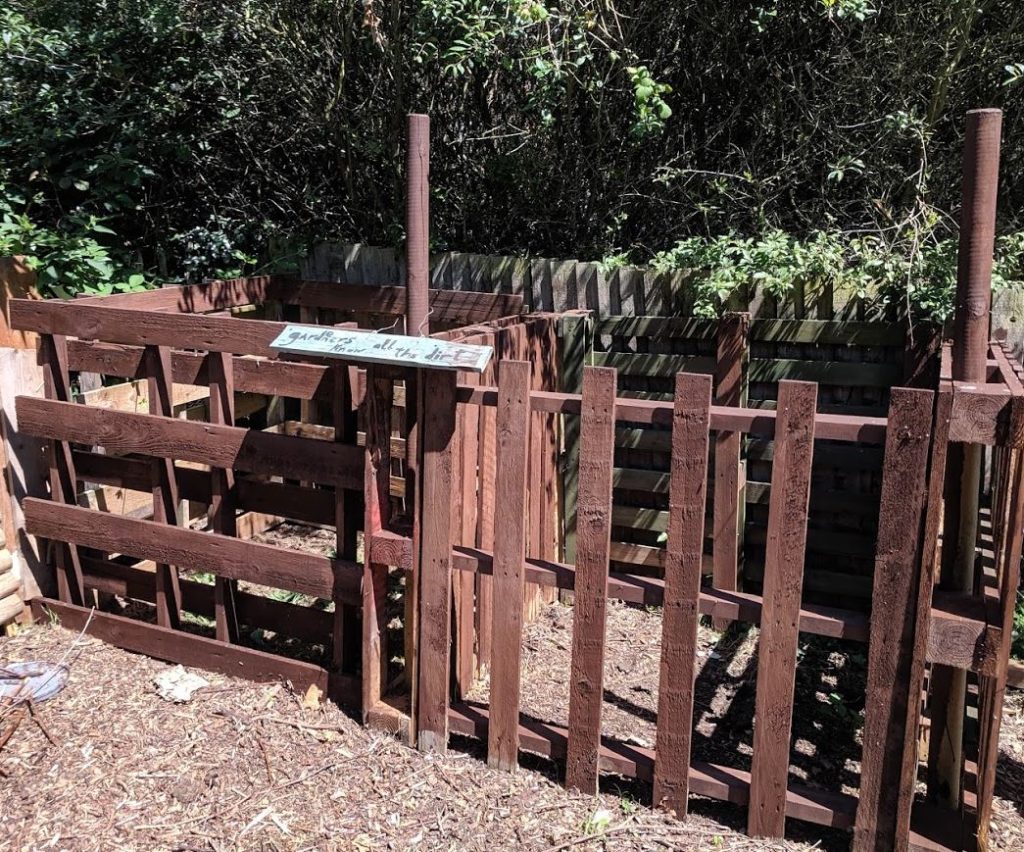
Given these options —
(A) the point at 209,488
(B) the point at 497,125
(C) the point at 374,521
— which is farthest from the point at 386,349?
(B) the point at 497,125

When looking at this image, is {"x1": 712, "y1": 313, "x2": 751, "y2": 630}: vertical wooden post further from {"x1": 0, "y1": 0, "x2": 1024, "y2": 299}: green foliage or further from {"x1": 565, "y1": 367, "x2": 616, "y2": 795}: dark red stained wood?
{"x1": 565, "y1": 367, "x2": 616, "y2": 795}: dark red stained wood

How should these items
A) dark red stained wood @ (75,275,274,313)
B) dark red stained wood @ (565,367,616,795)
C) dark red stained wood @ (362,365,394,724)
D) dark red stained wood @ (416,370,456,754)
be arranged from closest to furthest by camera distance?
dark red stained wood @ (565,367,616,795) < dark red stained wood @ (416,370,456,754) < dark red stained wood @ (362,365,394,724) < dark red stained wood @ (75,275,274,313)

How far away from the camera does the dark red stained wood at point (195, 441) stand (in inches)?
155

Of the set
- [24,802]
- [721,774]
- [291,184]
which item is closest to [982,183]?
[721,774]

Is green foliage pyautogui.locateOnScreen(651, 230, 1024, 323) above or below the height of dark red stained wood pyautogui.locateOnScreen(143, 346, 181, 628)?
above

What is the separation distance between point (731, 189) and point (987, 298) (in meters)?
3.55

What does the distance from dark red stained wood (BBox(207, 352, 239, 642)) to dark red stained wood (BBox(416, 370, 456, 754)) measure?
1.13 meters

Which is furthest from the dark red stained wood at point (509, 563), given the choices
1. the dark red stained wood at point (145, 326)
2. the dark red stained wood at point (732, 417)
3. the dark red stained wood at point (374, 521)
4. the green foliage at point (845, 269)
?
the green foliage at point (845, 269)

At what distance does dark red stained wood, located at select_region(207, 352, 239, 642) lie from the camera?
13.8ft

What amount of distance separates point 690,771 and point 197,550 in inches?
95.7

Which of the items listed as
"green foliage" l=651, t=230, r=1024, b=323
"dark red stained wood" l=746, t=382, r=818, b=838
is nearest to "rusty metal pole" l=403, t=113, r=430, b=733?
"dark red stained wood" l=746, t=382, r=818, b=838

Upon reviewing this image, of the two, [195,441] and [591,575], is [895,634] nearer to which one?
[591,575]

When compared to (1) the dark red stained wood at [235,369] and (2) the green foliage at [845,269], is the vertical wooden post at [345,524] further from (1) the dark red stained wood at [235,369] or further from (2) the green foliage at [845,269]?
(2) the green foliage at [845,269]

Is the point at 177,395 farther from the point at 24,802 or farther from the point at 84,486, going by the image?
the point at 24,802
